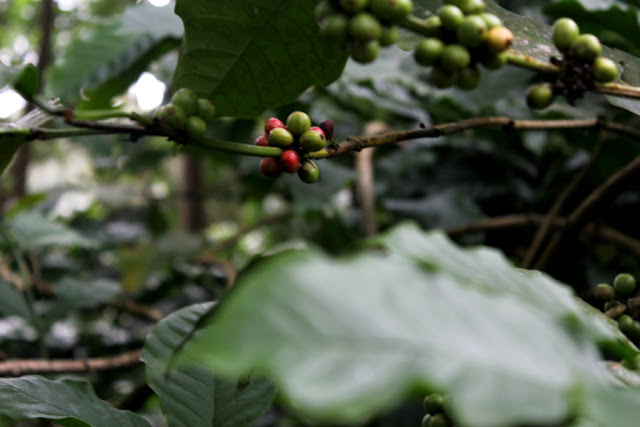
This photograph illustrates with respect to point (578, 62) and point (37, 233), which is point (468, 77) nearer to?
point (578, 62)

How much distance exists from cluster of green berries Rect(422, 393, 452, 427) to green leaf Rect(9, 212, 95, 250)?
52.6 inches

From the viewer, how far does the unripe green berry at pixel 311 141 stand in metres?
0.64

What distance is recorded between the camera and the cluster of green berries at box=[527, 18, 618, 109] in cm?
57

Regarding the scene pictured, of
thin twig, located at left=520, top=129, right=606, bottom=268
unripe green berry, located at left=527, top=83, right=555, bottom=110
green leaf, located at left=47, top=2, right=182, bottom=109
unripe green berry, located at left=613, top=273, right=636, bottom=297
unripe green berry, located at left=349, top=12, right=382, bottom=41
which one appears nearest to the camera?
unripe green berry, located at left=349, top=12, right=382, bottom=41

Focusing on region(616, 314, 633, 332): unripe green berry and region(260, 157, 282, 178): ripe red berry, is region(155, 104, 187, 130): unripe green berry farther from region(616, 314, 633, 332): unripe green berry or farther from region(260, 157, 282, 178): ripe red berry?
region(616, 314, 633, 332): unripe green berry

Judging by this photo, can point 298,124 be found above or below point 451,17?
below

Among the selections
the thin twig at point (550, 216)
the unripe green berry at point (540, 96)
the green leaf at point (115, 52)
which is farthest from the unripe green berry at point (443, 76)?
the green leaf at point (115, 52)

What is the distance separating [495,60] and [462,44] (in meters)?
0.03

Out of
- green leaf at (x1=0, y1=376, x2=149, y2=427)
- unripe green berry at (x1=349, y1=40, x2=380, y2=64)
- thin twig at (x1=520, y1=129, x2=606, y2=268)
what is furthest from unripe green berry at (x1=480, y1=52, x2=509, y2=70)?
thin twig at (x1=520, y1=129, x2=606, y2=268)

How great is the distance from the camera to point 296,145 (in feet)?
2.15

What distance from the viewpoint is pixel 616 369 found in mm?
543

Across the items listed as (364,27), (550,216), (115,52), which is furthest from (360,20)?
(115,52)

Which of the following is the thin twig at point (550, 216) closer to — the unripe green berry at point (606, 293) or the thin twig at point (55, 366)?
the unripe green berry at point (606, 293)

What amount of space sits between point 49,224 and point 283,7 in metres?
1.31
